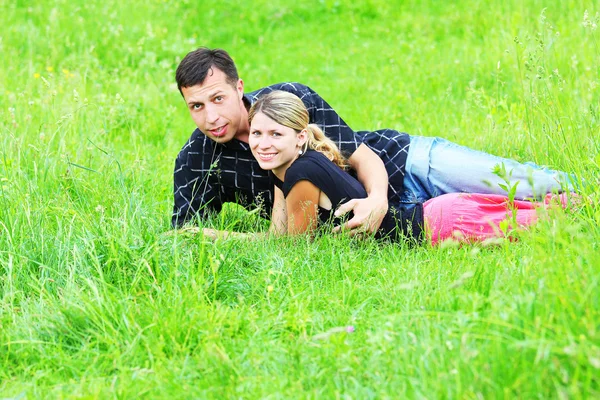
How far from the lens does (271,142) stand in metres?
4.16

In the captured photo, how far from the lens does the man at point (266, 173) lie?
4379 mm

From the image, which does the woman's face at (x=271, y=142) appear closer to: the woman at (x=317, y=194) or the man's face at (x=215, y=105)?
the woman at (x=317, y=194)

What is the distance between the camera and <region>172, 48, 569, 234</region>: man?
438cm

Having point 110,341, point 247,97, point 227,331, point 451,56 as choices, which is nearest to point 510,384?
point 227,331

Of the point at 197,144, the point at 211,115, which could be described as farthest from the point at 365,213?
the point at 197,144

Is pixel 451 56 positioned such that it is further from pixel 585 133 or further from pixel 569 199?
pixel 569 199

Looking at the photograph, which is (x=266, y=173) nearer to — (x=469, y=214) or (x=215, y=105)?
(x=215, y=105)

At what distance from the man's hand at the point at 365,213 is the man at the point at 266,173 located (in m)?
0.01

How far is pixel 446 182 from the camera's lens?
4.70 metres

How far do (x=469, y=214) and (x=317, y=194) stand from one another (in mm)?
833

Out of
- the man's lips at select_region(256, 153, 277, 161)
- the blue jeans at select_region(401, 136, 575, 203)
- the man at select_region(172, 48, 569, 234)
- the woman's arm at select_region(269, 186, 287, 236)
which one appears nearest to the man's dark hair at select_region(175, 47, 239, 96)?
the man at select_region(172, 48, 569, 234)

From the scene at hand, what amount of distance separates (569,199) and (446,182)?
40.4 inches

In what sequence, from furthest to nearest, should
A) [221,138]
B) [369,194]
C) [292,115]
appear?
[221,138] → [369,194] → [292,115]

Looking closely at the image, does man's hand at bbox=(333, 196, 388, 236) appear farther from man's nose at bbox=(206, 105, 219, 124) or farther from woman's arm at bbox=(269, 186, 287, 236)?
man's nose at bbox=(206, 105, 219, 124)
